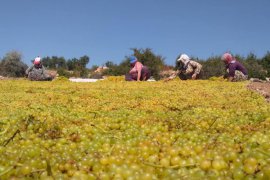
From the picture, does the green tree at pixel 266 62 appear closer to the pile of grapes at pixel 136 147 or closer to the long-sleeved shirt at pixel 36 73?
the long-sleeved shirt at pixel 36 73

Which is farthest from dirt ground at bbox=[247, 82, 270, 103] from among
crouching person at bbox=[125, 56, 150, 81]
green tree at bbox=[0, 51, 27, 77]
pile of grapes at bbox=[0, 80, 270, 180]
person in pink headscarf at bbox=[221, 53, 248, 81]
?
green tree at bbox=[0, 51, 27, 77]

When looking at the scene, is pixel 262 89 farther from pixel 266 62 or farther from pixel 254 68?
pixel 266 62

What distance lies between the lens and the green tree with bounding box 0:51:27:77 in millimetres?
56662

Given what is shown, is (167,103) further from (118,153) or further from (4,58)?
(4,58)

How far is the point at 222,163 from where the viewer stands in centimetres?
259

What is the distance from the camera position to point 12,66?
57812 millimetres

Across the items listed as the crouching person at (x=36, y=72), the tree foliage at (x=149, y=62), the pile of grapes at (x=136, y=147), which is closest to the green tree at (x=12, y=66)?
the tree foliage at (x=149, y=62)

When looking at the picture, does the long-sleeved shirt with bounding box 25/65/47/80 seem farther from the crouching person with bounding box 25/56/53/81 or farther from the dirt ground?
the dirt ground

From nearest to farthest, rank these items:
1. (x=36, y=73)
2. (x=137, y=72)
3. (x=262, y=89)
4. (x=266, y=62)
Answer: (x=262, y=89)
(x=137, y=72)
(x=36, y=73)
(x=266, y=62)

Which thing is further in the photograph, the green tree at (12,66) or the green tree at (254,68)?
the green tree at (12,66)

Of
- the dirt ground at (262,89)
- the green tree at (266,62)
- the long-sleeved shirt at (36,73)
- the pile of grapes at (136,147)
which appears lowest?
the pile of grapes at (136,147)

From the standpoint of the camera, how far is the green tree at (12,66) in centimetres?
5666

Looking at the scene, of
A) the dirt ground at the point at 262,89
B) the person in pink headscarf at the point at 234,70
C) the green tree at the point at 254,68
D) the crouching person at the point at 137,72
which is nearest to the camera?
the dirt ground at the point at 262,89

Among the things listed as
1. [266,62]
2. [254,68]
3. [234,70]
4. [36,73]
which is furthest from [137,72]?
[266,62]
